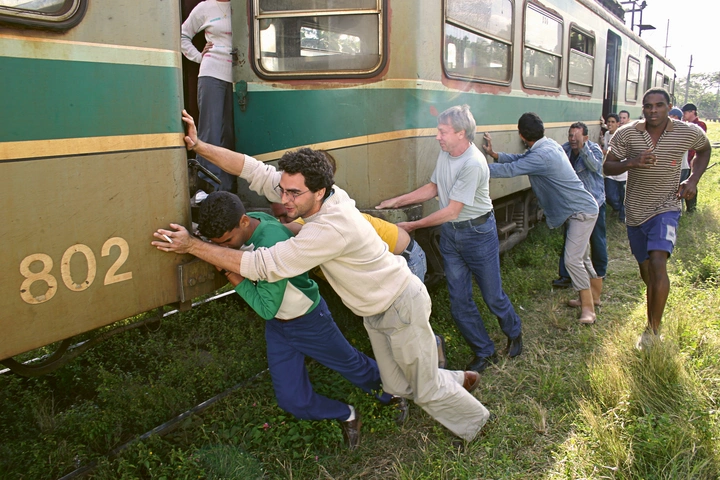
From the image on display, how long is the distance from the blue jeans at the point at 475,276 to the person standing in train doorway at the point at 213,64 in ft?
5.73

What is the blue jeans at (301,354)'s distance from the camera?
11.1ft

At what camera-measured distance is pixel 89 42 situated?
8.42 ft

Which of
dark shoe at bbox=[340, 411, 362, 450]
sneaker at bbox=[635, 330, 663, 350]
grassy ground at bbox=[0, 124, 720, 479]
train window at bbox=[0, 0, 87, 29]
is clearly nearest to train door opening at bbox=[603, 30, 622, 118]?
grassy ground at bbox=[0, 124, 720, 479]

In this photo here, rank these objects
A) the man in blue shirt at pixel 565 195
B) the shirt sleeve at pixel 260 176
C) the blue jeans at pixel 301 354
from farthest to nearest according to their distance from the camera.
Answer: the man in blue shirt at pixel 565 195, the shirt sleeve at pixel 260 176, the blue jeans at pixel 301 354

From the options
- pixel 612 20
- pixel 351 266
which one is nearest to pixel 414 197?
pixel 351 266

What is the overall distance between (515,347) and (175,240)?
2.86m

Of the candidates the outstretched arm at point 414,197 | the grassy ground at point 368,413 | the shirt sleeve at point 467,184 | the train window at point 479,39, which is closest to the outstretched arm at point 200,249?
the grassy ground at point 368,413

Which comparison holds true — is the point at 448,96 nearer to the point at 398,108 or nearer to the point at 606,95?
the point at 398,108

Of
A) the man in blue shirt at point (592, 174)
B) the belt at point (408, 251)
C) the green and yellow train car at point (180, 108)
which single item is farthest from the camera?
the man in blue shirt at point (592, 174)

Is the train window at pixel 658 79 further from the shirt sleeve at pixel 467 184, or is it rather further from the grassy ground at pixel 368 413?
the shirt sleeve at pixel 467 184

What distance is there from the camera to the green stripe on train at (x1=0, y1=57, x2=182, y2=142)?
2.34 metres

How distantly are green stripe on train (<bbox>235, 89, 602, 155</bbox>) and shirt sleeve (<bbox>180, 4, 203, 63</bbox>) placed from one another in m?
0.50

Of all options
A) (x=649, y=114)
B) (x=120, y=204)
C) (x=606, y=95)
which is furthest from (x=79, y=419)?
(x=606, y=95)

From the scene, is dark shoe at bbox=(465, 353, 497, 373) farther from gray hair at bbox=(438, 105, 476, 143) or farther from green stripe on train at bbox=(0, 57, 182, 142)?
green stripe on train at bbox=(0, 57, 182, 142)
